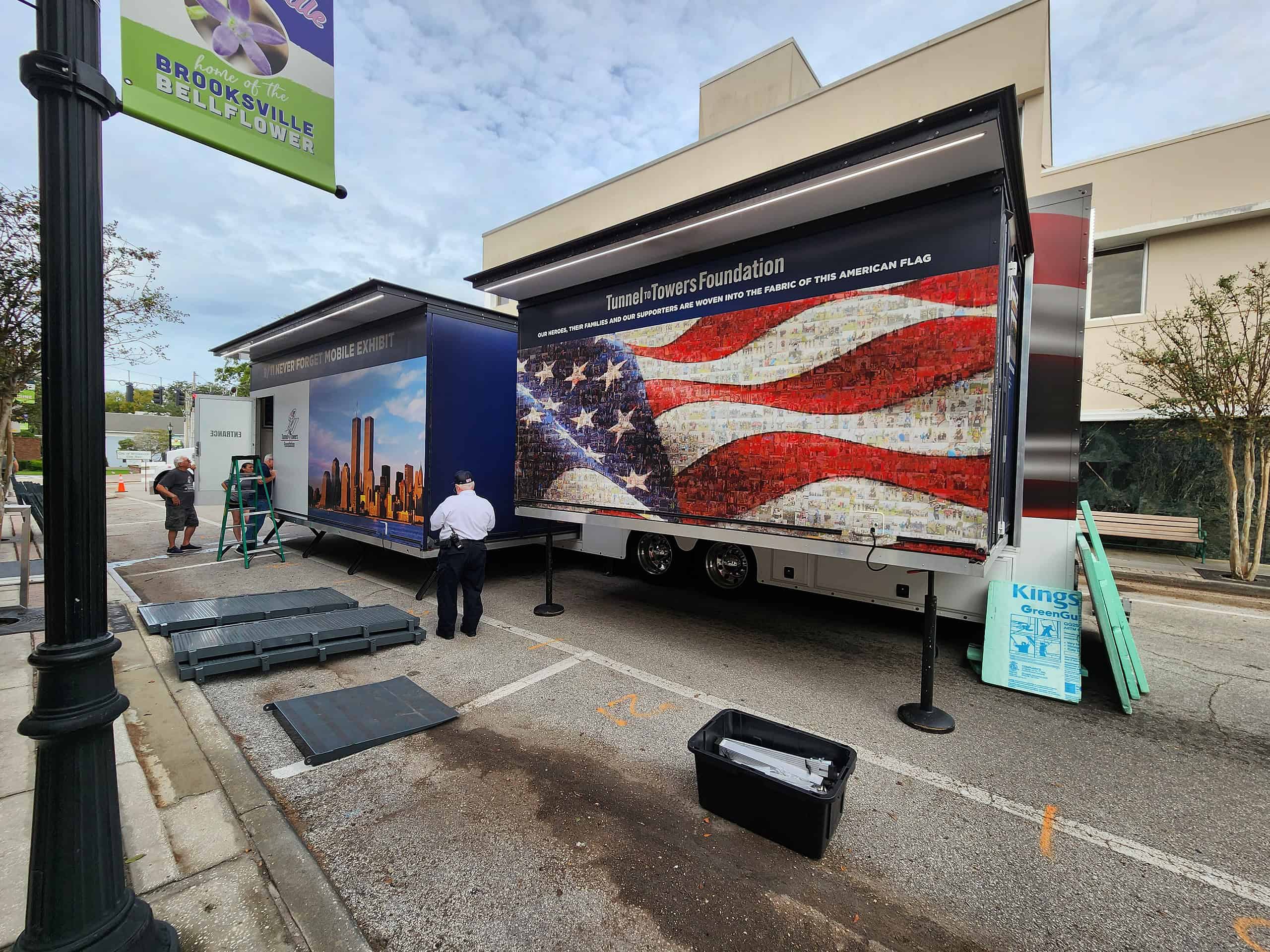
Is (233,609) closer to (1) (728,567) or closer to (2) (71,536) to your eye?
(2) (71,536)

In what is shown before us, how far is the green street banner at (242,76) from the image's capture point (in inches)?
95.3

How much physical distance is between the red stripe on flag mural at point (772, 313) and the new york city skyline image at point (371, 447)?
12.3 feet

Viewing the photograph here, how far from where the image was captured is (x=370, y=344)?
8570 millimetres

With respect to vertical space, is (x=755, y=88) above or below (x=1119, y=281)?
above

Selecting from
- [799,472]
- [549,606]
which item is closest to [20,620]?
[549,606]

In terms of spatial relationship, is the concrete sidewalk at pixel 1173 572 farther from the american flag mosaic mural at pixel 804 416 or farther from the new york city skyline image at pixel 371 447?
the new york city skyline image at pixel 371 447

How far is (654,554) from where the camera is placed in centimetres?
833

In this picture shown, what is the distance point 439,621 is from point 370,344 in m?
4.94

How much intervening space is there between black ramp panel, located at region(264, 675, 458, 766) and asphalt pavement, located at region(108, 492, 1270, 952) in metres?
0.09

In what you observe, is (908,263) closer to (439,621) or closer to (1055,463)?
(1055,463)

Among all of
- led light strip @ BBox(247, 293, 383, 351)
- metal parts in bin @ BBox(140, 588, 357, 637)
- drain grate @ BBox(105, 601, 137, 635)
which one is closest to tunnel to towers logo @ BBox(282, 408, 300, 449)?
led light strip @ BBox(247, 293, 383, 351)

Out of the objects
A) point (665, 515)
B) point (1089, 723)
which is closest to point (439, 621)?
point (665, 515)

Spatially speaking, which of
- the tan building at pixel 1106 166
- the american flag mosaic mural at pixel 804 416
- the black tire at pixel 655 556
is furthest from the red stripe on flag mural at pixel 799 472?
the tan building at pixel 1106 166

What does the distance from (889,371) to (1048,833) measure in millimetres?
2775
